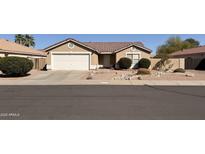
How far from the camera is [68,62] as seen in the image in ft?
119

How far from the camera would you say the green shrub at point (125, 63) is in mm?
34844

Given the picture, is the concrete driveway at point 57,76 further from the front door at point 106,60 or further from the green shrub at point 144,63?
the front door at point 106,60

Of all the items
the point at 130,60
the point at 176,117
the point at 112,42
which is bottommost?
the point at 176,117

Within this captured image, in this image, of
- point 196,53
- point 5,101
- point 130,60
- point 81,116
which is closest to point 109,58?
point 130,60

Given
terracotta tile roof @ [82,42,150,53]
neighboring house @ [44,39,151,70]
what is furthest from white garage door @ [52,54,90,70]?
terracotta tile roof @ [82,42,150,53]

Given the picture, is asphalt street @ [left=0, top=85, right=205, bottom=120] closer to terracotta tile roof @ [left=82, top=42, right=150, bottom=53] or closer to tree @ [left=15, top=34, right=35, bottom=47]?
terracotta tile roof @ [left=82, top=42, right=150, bottom=53]

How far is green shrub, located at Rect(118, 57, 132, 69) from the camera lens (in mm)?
34844

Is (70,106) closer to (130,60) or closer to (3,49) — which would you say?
(3,49)

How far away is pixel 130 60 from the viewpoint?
116ft

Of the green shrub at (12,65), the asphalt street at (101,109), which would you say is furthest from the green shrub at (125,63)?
the asphalt street at (101,109)

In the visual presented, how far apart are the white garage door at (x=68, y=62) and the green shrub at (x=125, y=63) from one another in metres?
4.34

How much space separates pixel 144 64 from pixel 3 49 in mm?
16762

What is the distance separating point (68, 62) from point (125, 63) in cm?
733

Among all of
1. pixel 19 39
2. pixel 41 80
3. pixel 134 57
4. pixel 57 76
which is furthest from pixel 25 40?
pixel 41 80
